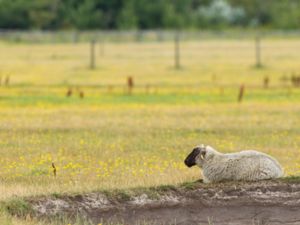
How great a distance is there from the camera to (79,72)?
182 ft

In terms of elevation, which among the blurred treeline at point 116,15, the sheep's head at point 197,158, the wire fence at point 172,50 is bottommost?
the wire fence at point 172,50

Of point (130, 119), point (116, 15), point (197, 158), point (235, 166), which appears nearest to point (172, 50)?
point (116, 15)

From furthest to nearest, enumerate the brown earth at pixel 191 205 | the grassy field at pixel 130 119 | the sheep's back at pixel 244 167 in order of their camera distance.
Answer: the grassy field at pixel 130 119 → the sheep's back at pixel 244 167 → the brown earth at pixel 191 205

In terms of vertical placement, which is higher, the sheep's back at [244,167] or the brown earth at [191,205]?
the sheep's back at [244,167]

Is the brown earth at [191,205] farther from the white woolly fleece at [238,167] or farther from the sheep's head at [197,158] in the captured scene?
the sheep's head at [197,158]

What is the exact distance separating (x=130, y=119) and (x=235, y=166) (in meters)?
12.6

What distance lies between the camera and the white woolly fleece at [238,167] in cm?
1881

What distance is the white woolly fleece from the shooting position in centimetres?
1881

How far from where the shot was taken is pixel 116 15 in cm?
10456

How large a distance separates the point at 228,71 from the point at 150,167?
36833mm

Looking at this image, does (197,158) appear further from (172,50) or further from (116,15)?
(116,15)

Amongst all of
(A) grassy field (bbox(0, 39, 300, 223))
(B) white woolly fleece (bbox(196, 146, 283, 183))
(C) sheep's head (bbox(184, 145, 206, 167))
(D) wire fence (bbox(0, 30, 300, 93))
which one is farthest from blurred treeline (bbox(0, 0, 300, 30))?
(B) white woolly fleece (bbox(196, 146, 283, 183))

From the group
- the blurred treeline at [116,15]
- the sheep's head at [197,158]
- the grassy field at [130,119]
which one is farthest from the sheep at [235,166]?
the blurred treeline at [116,15]

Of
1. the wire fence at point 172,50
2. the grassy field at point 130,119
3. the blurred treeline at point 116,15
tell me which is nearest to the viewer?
the grassy field at point 130,119
